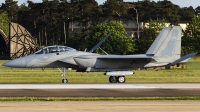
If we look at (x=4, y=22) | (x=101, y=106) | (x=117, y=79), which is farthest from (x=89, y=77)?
(x=4, y=22)

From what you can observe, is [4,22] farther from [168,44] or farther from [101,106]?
[101,106]

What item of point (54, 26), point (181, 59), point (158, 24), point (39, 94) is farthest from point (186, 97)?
point (54, 26)

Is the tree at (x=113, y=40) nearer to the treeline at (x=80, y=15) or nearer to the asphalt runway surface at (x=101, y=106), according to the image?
the treeline at (x=80, y=15)

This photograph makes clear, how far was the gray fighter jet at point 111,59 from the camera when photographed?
4006cm

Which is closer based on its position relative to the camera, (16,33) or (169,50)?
(169,50)

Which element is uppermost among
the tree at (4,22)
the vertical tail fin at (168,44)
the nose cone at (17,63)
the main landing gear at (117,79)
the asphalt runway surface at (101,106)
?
the tree at (4,22)

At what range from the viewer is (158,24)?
132 metres

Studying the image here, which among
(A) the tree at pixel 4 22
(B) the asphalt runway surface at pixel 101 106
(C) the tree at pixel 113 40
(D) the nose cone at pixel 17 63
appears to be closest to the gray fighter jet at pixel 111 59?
(D) the nose cone at pixel 17 63

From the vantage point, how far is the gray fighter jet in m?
40.1

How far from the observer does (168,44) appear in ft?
139

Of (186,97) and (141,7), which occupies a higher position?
(141,7)

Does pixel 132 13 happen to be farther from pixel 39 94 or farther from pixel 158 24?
pixel 39 94

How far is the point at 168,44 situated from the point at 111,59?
4.28 m

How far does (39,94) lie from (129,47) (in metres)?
99.2
